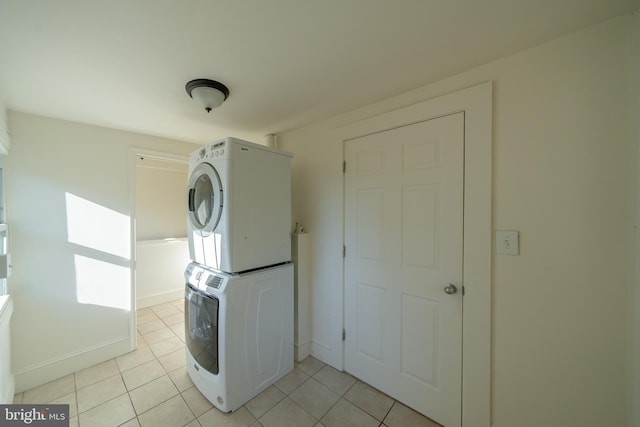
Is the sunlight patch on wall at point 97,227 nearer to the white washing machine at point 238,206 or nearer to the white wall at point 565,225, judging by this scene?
the white washing machine at point 238,206

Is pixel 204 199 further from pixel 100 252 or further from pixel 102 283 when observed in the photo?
pixel 102 283

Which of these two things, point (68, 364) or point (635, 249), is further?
point (68, 364)

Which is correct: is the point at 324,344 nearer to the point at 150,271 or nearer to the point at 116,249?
the point at 116,249

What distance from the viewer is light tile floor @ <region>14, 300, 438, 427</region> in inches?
59.7

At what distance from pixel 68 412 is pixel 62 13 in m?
2.36

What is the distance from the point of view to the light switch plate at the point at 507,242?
122 centimetres

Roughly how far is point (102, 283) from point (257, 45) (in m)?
2.55

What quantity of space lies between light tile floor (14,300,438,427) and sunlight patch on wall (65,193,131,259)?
1070 millimetres

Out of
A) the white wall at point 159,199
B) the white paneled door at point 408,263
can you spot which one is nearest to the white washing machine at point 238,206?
the white paneled door at point 408,263

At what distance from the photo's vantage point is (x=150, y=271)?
341cm

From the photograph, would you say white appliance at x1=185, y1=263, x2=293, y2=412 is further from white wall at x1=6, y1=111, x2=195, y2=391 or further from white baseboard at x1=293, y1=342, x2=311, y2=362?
white wall at x1=6, y1=111, x2=195, y2=391

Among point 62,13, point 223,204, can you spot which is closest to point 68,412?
point 223,204

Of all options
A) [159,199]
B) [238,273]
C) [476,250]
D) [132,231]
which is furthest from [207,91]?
[159,199]

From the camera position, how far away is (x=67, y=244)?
200 cm
